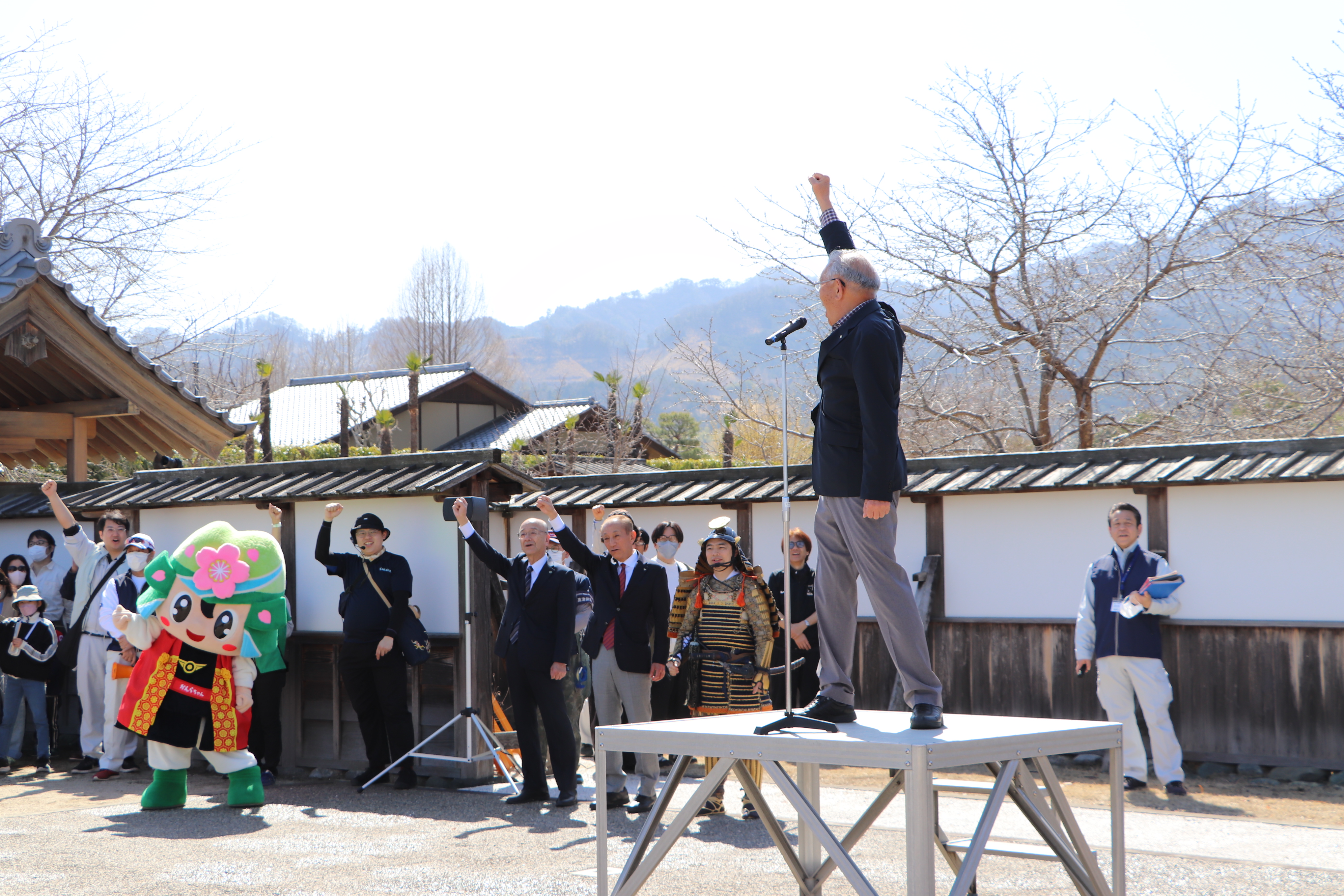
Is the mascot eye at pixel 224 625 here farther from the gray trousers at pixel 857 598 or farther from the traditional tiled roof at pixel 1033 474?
the gray trousers at pixel 857 598

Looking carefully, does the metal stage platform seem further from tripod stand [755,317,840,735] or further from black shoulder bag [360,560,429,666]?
black shoulder bag [360,560,429,666]

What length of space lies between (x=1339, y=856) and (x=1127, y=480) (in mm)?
3510

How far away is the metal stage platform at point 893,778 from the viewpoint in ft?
11.9

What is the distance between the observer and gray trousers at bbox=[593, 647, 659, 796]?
766 cm

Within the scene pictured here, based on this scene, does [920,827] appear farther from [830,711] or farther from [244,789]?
[244,789]

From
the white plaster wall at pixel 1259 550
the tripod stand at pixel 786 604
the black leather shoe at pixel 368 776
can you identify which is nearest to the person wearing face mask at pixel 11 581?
the black leather shoe at pixel 368 776

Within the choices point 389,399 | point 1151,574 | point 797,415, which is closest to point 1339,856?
point 1151,574

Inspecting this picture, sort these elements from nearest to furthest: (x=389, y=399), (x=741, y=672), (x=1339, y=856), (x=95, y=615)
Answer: (x=1339, y=856) < (x=741, y=672) < (x=95, y=615) < (x=389, y=399)

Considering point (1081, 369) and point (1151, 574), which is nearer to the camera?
point (1151, 574)

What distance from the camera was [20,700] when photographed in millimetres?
9758

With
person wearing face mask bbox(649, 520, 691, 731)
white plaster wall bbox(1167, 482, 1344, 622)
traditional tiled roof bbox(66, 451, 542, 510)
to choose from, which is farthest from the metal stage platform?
white plaster wall bbox(1167, 482, 1344, 622)

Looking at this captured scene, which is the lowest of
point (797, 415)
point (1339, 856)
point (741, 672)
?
point (1339, 856)

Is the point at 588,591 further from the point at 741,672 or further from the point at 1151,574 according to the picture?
the point at 1151,574

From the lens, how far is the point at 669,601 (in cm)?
782
